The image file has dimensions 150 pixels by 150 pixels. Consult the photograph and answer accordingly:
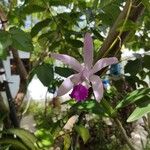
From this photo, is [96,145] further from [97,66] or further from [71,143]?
[97,66]

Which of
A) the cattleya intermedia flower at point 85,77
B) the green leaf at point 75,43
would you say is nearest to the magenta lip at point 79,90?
the cattleya intermedia flower at point 85,77

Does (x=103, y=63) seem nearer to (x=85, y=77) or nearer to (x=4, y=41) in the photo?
(x=85, y=77)

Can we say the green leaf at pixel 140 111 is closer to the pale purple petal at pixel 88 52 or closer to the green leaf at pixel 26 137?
the pale purple petal at pixel 88 52

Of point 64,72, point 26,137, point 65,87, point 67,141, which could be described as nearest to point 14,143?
point 26,137

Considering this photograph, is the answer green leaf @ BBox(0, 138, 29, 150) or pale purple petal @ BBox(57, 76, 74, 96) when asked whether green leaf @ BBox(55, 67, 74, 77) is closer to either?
pale purple petal @ BBox(57, 76, 74, 96)

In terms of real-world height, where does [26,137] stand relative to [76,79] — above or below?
below

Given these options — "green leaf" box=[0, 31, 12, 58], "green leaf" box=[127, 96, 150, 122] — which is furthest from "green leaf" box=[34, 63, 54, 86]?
"green leaf" box=[127, 96, 150, 122]

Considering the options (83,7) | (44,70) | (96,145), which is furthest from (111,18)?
(96,145)
